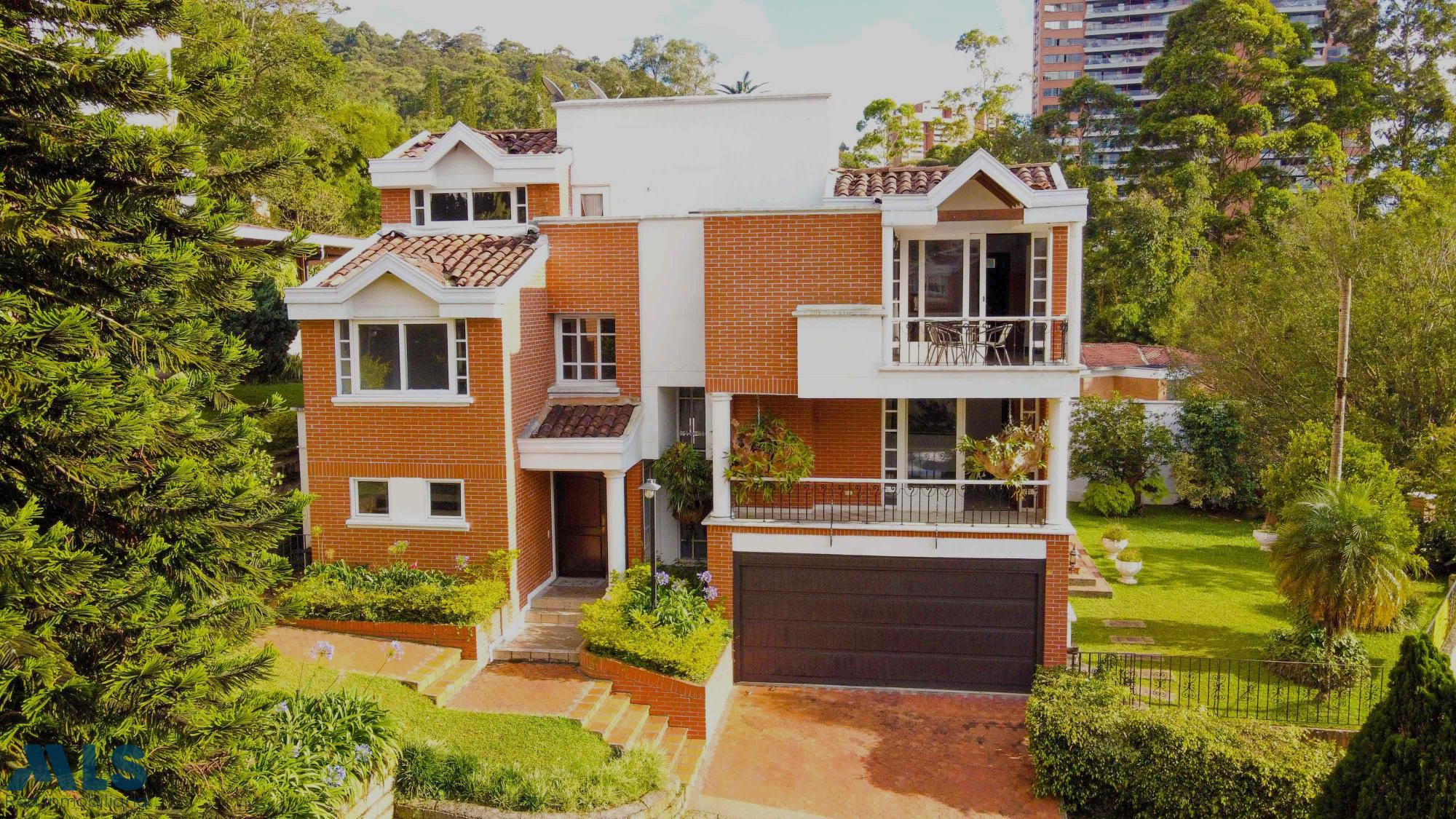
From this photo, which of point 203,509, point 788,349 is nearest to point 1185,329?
point 788,349

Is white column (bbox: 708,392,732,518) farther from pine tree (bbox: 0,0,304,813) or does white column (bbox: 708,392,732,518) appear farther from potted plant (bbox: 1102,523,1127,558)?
potted plant (bbox: 1102,523,1127,558)

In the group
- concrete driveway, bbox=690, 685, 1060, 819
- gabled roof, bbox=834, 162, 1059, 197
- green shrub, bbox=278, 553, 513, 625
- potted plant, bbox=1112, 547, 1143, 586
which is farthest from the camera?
potted plant, bbox=1112, 547, 1143, 586

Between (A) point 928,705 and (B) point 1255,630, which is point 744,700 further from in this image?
(B) point 1255,630

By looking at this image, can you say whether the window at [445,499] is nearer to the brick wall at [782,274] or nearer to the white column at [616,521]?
the white column at [616,521]

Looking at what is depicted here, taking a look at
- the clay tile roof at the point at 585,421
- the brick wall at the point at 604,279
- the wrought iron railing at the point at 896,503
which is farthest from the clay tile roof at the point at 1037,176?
the clay tile roof at the point at 585,421

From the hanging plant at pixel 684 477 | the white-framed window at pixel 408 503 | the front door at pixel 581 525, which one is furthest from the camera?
the front door at pixel 581 525

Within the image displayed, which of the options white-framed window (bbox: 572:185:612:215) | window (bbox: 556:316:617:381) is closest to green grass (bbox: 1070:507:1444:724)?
window (bbox: 556:316:617:381)
